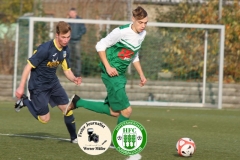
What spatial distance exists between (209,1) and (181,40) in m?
1.78

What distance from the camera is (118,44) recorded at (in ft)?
28.4

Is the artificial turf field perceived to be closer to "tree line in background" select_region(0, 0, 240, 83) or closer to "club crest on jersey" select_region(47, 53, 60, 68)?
"club crest on jersey" select_region(47, 53, 60, 68)

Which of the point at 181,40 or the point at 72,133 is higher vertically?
the point at 181,40

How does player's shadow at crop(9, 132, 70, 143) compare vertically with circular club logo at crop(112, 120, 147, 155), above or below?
below

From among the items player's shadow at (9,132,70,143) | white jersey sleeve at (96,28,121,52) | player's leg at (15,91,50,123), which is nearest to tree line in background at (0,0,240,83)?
player's shadow at (9,132,70,143)

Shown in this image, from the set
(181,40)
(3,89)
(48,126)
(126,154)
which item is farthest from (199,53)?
(126,154)

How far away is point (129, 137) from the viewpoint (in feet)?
25.3

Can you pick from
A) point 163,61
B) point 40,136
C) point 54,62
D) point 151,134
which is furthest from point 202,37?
point 54,62

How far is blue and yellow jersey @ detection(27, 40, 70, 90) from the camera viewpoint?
899 cm

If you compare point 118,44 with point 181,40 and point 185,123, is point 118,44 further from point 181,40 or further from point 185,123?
point 181,40

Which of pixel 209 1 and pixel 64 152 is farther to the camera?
pixel 209 1

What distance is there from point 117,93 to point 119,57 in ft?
1.58

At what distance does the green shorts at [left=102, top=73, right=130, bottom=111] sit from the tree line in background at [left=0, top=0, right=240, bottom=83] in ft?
28.2

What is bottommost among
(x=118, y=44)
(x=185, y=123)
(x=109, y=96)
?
(x=185, y=123)
